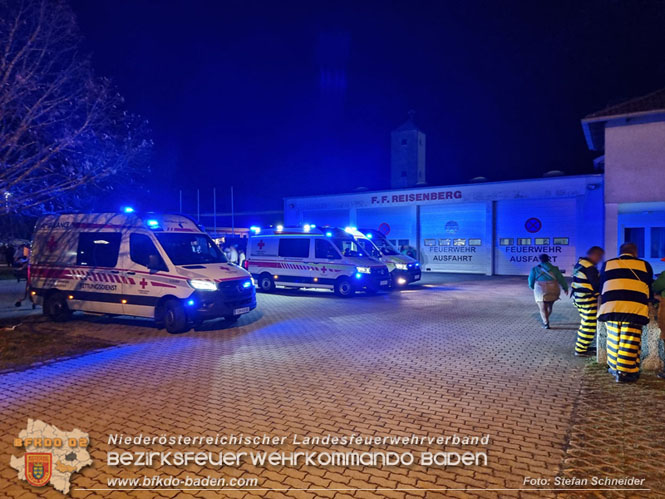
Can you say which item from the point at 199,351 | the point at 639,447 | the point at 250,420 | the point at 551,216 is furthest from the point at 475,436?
the point at 551,216

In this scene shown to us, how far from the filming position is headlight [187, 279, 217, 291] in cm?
902

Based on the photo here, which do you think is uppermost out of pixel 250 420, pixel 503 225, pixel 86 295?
pixel 503 225

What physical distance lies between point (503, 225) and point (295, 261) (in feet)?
48.2

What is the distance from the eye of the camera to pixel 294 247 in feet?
52.4

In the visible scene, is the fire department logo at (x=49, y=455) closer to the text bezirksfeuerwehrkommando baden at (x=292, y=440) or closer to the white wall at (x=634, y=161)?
the text bezirksfeuerwehrkommando baden at (x=292, y=440)

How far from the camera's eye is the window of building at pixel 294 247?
15672 millimetres

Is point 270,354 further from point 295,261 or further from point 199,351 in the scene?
point 295,261

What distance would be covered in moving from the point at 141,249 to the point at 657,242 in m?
20.3

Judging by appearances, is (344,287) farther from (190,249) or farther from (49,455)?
(49,455)

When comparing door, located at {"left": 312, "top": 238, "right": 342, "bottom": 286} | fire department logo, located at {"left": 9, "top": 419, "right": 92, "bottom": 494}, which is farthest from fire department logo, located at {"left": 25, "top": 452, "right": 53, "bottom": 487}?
door, located at {"left": 312, "top": 238, "right": 342, "bottom": 286}

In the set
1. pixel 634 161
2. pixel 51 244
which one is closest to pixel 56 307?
pixel 51 244

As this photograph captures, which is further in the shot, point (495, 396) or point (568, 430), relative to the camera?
point (495, 396)

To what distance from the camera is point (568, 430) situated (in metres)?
4.42

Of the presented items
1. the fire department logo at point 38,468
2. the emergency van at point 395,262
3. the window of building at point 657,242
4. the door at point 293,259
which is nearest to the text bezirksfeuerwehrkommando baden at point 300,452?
the fire department logo at point 38,468
